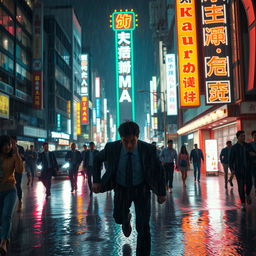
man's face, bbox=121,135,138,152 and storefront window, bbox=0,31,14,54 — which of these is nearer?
man's face, bbox=121,135,138,152

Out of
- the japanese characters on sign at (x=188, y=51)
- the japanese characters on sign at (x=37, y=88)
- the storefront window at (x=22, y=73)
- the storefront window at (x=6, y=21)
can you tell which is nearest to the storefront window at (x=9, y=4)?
the storefront window at (x=6, y=21)

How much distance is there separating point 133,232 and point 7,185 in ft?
7.34

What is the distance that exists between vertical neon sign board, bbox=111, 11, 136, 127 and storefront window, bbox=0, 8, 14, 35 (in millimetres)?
23481

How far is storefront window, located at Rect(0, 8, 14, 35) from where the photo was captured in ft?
133

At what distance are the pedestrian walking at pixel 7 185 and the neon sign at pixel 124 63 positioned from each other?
57.9m

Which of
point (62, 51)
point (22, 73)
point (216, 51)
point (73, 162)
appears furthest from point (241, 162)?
point (62, 51)

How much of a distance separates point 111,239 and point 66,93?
66617 millimetres

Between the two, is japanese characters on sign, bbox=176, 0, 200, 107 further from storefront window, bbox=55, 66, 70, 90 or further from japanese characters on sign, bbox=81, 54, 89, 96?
japanese characters on sign, bbox=81, 54, 89, 96

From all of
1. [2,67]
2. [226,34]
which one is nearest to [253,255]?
[226,34]

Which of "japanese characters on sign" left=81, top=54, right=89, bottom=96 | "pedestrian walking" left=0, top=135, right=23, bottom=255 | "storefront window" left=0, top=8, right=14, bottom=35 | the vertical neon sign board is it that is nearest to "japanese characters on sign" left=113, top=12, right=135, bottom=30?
the vertical neon sign board

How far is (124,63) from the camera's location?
65.8 meters

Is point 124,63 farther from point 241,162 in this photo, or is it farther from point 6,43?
point 241,162

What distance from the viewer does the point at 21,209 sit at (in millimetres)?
9383

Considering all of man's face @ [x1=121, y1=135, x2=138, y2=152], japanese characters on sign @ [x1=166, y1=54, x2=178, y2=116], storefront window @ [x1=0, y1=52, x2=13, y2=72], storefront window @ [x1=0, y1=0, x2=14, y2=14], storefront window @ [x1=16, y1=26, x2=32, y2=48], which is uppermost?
storefront window @ [x1=0, y1=0, x2=14, y2=14]
